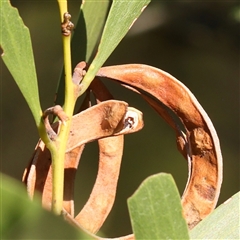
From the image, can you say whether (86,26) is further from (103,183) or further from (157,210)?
(157,210)

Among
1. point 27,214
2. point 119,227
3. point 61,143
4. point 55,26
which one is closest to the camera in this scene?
point 27,214

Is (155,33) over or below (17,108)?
over

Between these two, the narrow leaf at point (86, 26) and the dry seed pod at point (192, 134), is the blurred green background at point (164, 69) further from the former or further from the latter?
the dry seed pod at point (192, 134)

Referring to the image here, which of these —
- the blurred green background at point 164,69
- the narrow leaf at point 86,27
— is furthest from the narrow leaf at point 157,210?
the blurred green background at point 164,69

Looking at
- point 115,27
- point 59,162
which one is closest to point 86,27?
point 115,27

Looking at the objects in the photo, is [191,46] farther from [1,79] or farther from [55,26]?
[1,79]

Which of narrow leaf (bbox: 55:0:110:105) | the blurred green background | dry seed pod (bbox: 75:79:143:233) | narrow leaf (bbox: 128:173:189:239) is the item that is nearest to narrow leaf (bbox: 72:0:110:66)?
narrow leaf (bbox: 55:0:110:105)

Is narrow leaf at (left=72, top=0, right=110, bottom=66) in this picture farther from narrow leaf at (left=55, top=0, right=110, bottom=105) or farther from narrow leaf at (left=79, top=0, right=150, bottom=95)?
narrow leaf at (left=79, top=0, right=150, bottom=95)

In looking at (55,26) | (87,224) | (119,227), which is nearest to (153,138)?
(119,227)
